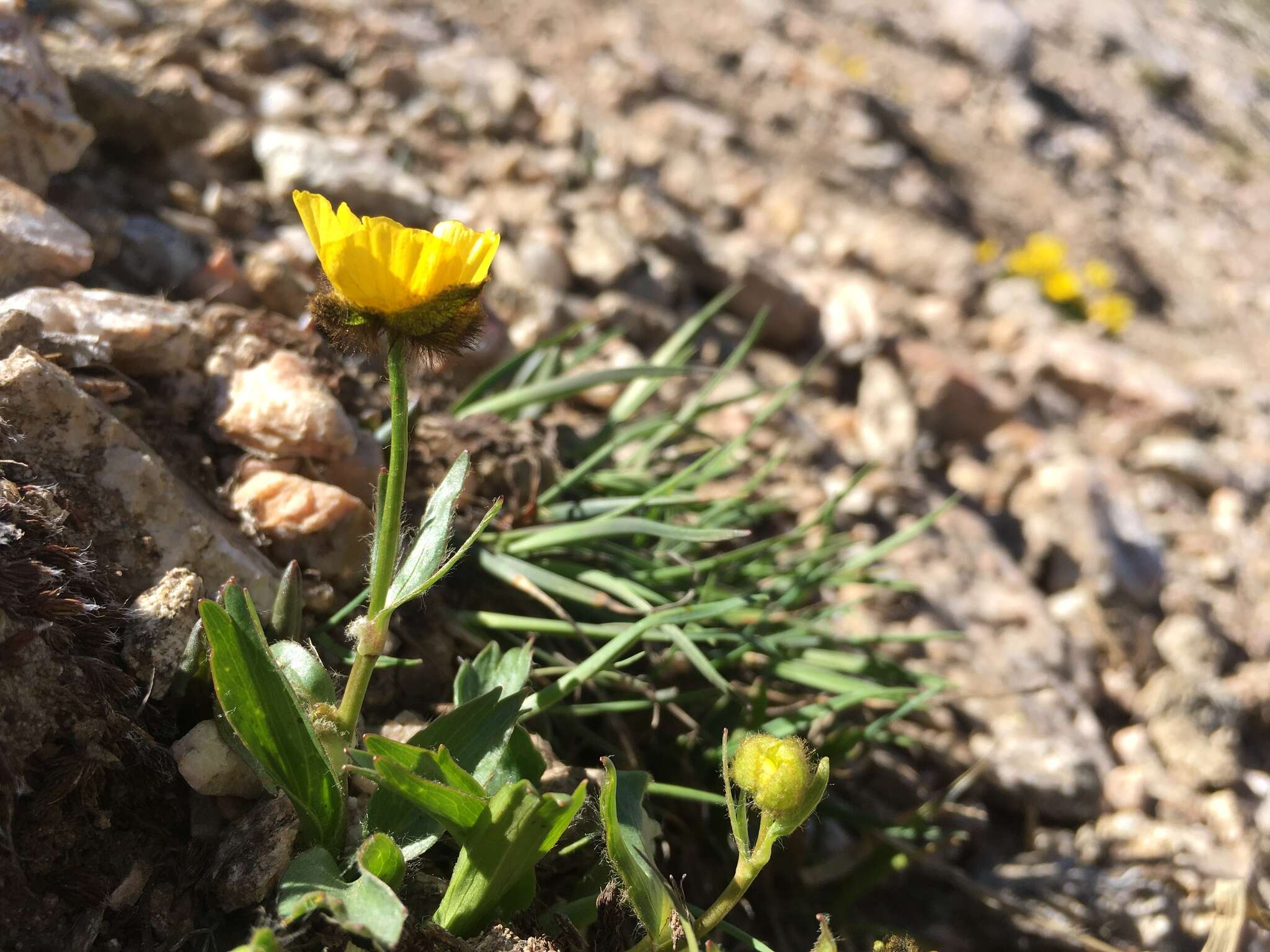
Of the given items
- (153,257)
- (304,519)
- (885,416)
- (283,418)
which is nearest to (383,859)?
(304,519)

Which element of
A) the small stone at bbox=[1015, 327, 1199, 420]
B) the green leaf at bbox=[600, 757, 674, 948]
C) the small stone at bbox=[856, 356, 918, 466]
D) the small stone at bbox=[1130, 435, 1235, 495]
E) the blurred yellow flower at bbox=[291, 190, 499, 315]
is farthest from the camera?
the small stone at bbox=[1015, 327, 1199, 420]

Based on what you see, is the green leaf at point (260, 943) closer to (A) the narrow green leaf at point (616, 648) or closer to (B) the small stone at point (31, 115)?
(A) the narrow green leaf at point (616, 648)

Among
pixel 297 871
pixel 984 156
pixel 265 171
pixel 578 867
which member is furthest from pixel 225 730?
pixel 984 156

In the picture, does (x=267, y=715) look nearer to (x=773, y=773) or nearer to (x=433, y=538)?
(x=433, y=538)

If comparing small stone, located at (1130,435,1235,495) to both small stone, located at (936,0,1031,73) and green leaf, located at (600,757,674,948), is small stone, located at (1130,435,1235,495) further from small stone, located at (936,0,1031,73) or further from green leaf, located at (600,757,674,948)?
small stone, located at (936,0,1031,73)

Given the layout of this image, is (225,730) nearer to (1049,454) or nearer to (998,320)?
(1049,454)

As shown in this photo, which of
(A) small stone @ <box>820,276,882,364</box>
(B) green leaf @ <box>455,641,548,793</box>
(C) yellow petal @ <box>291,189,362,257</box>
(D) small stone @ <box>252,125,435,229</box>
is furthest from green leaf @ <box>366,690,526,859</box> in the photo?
(A) small stone @ <box>820,276,882,364</box>
